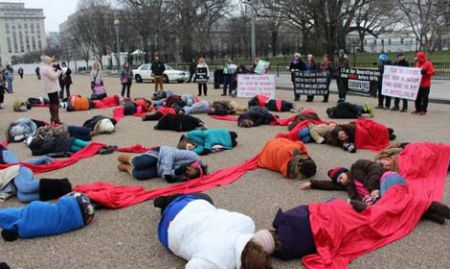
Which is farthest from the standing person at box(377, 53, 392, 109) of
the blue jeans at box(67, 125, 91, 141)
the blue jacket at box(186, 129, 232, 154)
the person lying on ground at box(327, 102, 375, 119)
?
the blue jeans at box(67, 125, 91, 141)

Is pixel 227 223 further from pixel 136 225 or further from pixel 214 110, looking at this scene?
pixel 214 110

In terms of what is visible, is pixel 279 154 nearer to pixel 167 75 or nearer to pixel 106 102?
pixel 106 102

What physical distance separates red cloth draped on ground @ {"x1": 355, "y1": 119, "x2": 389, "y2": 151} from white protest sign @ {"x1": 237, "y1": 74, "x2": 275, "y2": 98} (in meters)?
9.29

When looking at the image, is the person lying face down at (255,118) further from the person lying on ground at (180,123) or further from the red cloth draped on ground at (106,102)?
the red cloth draped on ground at (106,102)

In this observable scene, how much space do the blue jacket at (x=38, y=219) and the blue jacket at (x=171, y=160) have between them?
6.37ft

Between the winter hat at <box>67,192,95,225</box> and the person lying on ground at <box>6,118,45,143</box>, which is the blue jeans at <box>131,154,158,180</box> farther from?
the person lying on ground at <box>6,118,45,143</box>

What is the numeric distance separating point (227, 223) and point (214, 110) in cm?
984

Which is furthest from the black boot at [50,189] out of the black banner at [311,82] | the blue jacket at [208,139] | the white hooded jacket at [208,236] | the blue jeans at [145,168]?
the black banner at [311,82]

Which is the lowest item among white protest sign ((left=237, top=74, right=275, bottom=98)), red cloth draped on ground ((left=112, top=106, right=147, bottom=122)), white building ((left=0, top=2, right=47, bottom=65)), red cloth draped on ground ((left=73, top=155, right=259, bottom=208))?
red cloth draped on ground ((left=73, top=155, right=259, bottom=208))

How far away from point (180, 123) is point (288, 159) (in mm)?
4703

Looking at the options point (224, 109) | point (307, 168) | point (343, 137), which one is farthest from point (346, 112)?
point (307, 168)

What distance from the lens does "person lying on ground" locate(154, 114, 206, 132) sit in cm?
1101

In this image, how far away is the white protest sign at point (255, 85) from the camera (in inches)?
701

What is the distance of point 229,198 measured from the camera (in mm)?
6016
